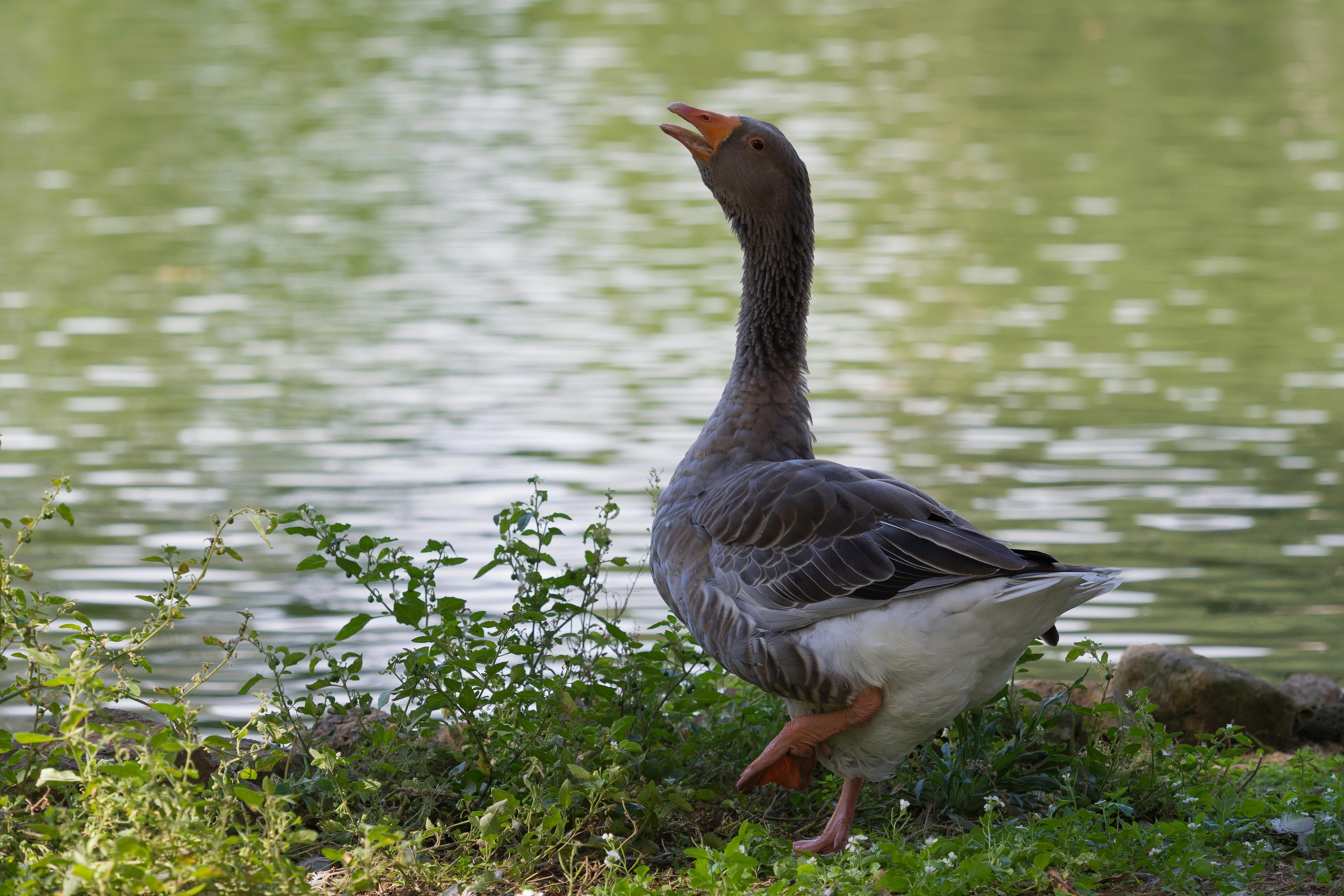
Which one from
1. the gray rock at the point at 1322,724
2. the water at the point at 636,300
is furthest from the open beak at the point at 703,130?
the gray rock at the point at 1322,724

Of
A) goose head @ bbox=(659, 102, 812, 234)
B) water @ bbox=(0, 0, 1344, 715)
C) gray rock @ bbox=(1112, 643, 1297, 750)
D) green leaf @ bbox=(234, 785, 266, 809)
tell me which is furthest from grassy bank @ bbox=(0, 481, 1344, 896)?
water @ bbox=(0, 0, 1344, 715)

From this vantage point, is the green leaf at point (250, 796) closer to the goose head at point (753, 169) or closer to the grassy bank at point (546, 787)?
the grassy bank at point (546, 787)

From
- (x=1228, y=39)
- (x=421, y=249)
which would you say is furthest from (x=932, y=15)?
(x=421, y=249)

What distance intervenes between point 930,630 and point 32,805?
10.3ft

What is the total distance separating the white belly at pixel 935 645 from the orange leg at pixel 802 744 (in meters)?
0.05

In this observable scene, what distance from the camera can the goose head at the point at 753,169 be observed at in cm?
598

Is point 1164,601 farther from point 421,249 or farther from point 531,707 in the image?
point 421,249

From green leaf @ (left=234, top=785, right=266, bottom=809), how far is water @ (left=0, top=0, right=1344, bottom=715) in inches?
148

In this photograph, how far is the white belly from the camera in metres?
4.45

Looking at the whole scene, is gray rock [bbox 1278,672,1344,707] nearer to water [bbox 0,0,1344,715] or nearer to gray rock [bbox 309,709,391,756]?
water [bbox 0,0,1344,715]

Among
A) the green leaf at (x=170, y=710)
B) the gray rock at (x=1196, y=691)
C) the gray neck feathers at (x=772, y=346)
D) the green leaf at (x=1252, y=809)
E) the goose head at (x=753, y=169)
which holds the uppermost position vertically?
the goose head at (x=753, y=169)

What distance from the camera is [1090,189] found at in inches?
813

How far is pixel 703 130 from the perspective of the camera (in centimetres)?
610

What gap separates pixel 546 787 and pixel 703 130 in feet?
8.90
